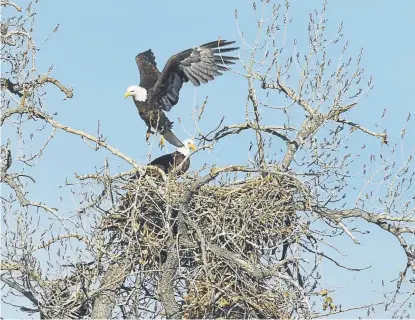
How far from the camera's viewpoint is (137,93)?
11.9 meters

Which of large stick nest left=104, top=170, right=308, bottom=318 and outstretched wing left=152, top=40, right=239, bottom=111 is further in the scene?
outstretched wing left=152, top=40, right=239, bottom=111

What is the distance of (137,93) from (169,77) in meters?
0.54

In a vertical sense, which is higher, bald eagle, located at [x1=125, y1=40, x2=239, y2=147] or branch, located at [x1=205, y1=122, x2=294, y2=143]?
bald eagle, located at [x1=125, y1=40, x2=239, y2=147]

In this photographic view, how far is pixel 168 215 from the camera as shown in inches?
356

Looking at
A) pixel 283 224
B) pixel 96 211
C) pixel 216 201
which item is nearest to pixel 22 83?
pixel 96 211

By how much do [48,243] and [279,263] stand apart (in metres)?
2.12

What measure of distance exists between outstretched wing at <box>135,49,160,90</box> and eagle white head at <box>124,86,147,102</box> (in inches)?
5.1

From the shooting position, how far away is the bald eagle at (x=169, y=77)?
1119cm

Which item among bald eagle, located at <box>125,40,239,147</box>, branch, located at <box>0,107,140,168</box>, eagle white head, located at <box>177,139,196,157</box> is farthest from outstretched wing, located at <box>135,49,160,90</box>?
branch, located at <box>0,107,140,168</box>

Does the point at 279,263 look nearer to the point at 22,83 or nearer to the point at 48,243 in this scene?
the point at 48,243

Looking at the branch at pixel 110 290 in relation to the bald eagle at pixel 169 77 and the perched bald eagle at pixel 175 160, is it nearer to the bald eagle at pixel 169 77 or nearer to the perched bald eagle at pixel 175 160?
the perched bald eagle at pixel 175 160

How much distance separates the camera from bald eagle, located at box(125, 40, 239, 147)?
36.7ft

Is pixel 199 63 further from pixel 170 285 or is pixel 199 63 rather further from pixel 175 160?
pixel 170 285

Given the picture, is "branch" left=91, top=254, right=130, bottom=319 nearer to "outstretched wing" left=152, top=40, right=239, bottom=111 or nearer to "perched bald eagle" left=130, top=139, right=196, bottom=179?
"perched bald eagle" left=130, top=139, right=196, bottom=179
